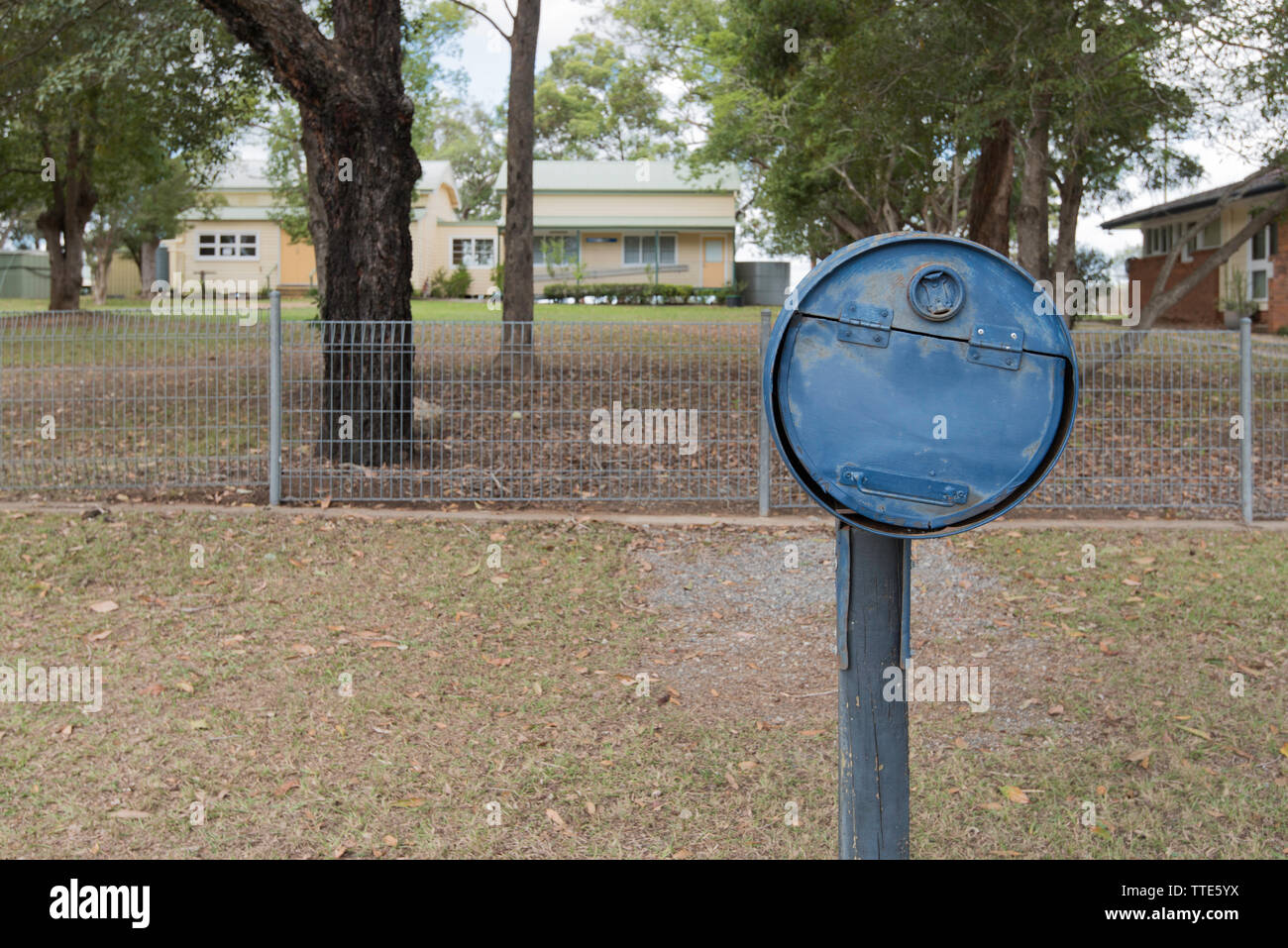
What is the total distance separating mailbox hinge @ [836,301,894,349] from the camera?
2754 mm

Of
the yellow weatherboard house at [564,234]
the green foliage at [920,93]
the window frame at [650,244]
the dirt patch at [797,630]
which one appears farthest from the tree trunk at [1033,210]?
the window frame at [650,244]

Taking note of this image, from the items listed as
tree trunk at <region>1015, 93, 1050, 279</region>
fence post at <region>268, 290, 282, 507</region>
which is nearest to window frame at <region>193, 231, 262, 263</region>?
tree trunk at <region>1015, 93, 1050, 279</region>

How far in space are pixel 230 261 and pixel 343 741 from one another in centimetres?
4410

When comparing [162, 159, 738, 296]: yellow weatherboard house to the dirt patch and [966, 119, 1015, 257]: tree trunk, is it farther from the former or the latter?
the dirt patch

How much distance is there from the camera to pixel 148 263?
163 feet

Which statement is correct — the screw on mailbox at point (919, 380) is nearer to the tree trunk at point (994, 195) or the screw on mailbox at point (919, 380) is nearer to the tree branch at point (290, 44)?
the tree branch at point (290, 44)

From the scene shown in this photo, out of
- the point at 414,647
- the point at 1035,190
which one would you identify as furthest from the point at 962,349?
the point at 1035,190

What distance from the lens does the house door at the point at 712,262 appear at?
4394 cm

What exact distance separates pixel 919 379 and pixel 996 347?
0.19 metres

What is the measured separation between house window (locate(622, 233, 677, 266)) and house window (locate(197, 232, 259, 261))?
14349 millimetres

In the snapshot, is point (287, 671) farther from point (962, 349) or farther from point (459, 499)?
point (962, 349)

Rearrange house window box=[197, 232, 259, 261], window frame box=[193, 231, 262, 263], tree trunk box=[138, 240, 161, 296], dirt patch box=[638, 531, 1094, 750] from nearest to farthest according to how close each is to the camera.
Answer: dirt patch box=[638, 531, 1094, 750]
window frame box=[193, 231, 262, 263]
house window box=[197, 232, 259, 261]
tree trunk box=[138, 240, 161, 296]

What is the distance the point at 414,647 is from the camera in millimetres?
6391

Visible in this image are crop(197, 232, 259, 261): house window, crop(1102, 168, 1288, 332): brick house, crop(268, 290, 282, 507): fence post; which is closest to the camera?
crop(268, 290, 282, 507): fence post
